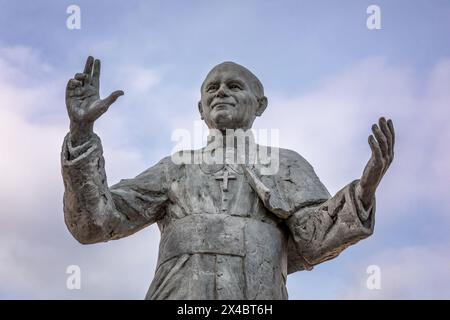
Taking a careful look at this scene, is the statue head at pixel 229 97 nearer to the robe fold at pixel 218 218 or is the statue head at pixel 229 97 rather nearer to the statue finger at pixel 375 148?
the robe fold at pixel 218 218

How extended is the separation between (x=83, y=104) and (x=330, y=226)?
3.68m

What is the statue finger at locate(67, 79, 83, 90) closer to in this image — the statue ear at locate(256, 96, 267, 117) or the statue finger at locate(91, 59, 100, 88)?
the statue finger at locate(91, 59, 100, 88)

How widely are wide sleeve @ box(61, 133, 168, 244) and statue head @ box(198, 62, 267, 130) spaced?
1.09 m

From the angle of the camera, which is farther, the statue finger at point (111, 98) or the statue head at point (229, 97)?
the statue head at point (229, 97)

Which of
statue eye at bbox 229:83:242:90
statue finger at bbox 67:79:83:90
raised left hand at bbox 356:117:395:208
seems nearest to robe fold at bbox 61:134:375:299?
raised left hand at bbox 356:117:395:208

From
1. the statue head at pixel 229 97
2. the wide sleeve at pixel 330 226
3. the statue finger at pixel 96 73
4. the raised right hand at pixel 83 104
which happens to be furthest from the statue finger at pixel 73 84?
the wide sleeve at pixel 330 226

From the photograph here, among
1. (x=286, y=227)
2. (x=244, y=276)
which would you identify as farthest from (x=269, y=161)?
(x=244, y=276)

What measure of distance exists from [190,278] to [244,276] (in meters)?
0.70

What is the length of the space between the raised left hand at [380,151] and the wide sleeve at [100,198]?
3.09 metres

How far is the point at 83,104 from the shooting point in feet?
57.2

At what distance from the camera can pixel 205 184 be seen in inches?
723

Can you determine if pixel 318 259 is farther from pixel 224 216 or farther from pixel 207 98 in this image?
pixel 207 98

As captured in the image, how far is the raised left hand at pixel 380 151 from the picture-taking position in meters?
17.0
